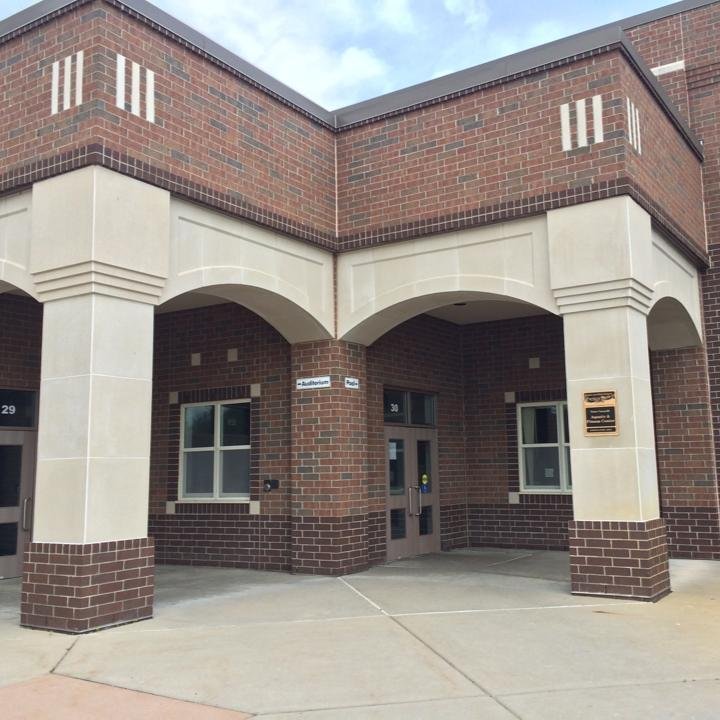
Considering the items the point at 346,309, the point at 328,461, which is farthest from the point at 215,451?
the point at 346,309

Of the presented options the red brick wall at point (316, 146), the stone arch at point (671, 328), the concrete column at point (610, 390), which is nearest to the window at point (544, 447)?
the stone arch at point (671, 328)

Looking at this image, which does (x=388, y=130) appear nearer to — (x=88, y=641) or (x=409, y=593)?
(x=409, y=593)

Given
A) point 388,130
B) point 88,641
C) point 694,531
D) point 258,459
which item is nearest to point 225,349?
point 258,459

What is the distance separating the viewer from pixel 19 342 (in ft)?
39.4

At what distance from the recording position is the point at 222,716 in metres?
5.21

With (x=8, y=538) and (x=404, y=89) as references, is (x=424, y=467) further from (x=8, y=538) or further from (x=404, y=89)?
(x=8, y=538)

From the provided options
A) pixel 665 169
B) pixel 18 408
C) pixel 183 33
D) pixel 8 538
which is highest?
pixel 183 33

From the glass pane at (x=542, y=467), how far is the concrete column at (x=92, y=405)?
7.63m

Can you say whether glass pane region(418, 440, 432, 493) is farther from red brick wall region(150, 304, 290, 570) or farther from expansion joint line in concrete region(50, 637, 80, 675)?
expansion joint line in concrete region(50, 637, 80, 675)

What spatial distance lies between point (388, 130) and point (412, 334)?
3.51 meters

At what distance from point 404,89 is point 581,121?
8.98 ft

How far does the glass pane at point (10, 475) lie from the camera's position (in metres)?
11.6

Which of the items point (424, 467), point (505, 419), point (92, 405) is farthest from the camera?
point (505, 419)

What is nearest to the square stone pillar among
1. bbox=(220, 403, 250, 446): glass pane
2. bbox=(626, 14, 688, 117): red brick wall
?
bbox=(220, 403, 250, 446): glass pane
